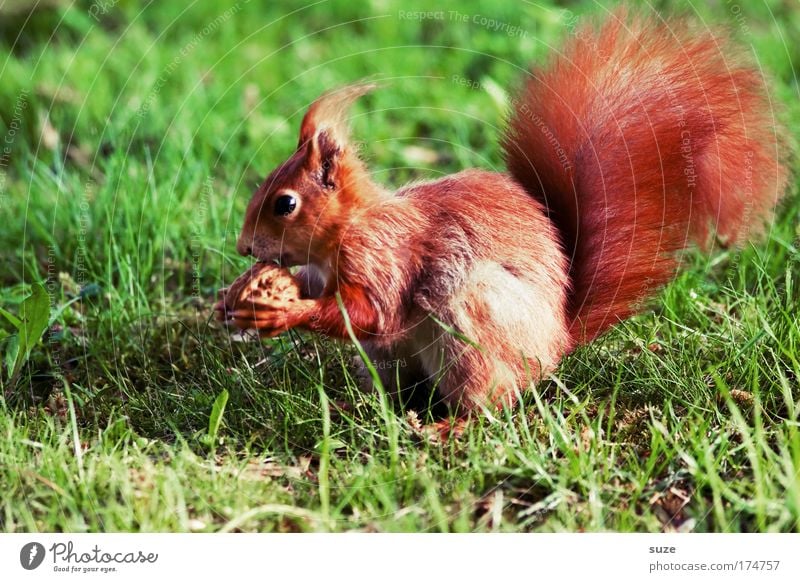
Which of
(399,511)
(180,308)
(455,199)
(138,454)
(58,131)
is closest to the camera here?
(399,511)

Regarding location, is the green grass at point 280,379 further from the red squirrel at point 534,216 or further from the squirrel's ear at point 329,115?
the squirrel's ear at point 329,115

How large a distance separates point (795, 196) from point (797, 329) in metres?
0.73

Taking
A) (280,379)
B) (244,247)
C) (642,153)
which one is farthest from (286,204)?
→ (642,153)

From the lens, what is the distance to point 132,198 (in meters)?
2.27

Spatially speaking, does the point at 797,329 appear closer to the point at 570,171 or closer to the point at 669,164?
the point at 669,164

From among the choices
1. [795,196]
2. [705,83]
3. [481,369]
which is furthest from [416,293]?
[795,196]

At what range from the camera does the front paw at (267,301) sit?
1495mm

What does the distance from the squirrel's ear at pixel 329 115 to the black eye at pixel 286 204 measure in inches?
4.1

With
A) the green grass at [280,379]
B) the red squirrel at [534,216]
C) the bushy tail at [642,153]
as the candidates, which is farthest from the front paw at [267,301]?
the bushy tail at [642,153]

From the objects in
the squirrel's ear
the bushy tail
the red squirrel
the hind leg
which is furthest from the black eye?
the bushy tail

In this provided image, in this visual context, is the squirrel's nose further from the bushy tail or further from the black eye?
the bushy tail

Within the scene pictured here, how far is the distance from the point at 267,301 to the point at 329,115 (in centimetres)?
34

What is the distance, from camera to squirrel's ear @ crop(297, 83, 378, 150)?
154 cm

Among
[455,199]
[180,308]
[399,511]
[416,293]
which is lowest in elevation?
[399,511]
